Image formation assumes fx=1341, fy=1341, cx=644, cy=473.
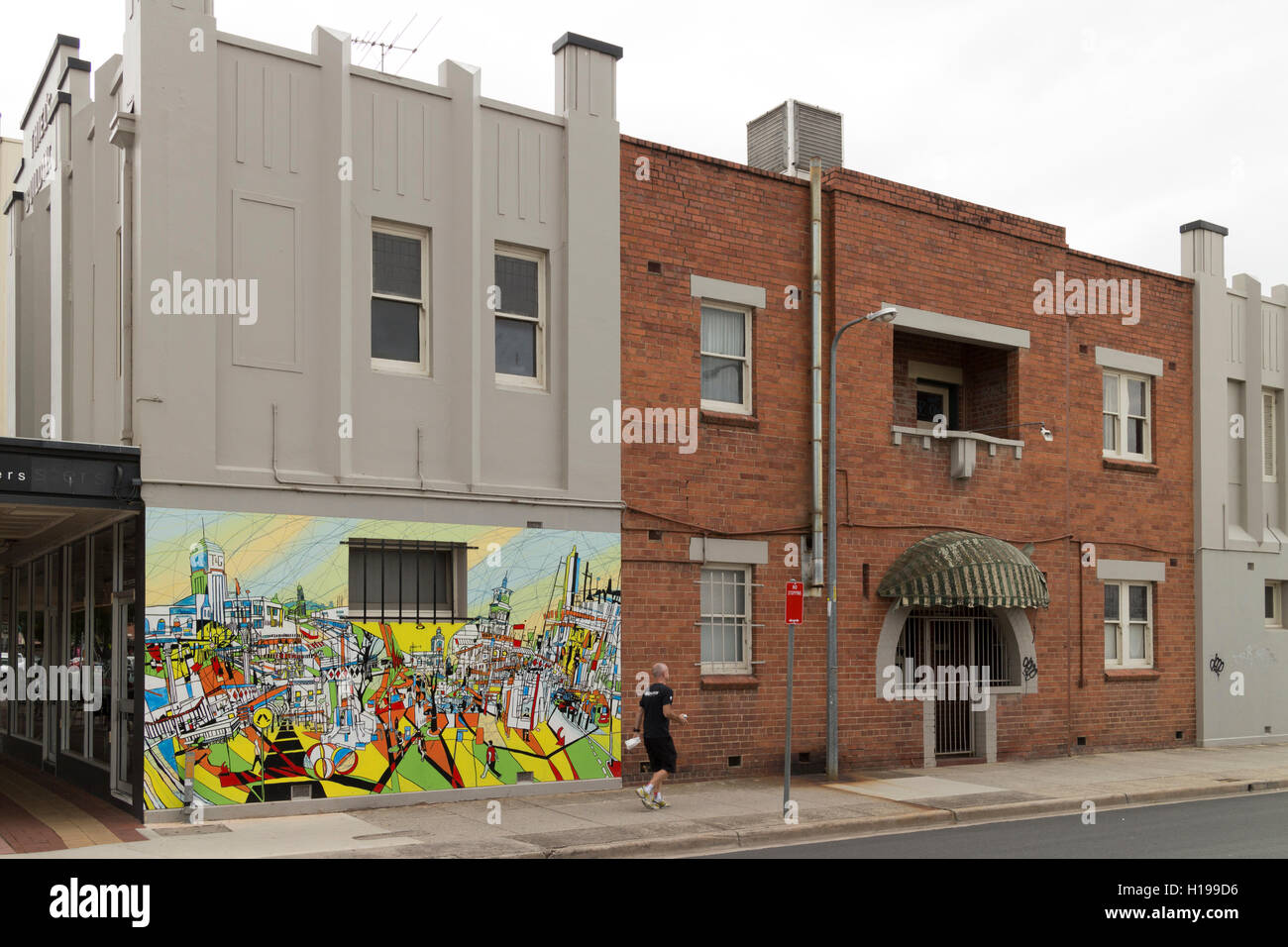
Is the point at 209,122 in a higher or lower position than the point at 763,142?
lower

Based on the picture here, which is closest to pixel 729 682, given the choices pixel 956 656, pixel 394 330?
pixel 956 656

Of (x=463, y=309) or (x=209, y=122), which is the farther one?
(x=463, y=309)

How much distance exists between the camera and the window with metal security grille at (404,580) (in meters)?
15.2

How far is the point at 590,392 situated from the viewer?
1694 cm

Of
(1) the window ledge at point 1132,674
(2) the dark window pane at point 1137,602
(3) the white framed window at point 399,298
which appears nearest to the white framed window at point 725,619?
(3) the white framed window at point 399,298

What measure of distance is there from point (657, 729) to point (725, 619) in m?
3.43

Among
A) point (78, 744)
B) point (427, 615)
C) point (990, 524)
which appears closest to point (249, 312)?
point (427, 615)

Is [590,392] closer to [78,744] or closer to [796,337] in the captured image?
[796,337]

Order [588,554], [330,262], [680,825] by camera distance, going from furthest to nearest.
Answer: [588,554] → [330,262] → [680,825]

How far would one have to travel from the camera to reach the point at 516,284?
16.7 m

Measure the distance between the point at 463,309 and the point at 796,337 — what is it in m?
5.33

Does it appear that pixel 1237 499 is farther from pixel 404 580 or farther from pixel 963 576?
pixel 404 580

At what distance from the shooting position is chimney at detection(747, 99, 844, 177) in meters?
21.1

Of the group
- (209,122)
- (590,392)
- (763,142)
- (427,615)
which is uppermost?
(763,142)
